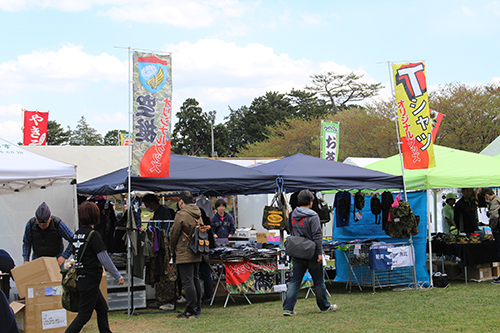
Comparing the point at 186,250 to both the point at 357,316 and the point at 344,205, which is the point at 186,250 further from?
the point at 344,205

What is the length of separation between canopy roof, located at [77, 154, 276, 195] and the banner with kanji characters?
3.78 ft

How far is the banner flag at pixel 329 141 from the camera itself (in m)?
14.0

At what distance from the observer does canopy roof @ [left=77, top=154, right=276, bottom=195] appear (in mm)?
6691

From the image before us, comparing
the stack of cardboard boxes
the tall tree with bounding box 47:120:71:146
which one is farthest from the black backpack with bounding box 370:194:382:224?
the tall tree with bounding box 47:120:71:146

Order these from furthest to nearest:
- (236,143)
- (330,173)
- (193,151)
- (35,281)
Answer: (236,143)
(193,151)
(330,173)
(35,281)

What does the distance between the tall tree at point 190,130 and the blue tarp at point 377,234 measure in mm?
30019

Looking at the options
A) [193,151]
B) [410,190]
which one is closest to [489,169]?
[410,190]

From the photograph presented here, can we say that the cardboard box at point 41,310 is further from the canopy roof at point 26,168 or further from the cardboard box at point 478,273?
the cardboard box at point 478,273

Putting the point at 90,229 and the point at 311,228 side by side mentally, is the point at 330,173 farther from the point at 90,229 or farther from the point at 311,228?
the point at 90,229

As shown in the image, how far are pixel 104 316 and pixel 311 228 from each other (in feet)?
8.42

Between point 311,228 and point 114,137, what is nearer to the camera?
point 311,228

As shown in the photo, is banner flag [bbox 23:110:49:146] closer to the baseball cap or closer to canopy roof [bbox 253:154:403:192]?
canopy roof [bbox 253:154:403:192]

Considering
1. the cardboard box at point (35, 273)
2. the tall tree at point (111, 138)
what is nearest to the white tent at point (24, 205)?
the cardboard box at point (35, 273)

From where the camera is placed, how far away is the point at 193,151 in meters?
39.4
